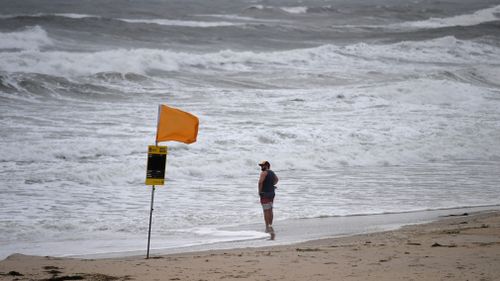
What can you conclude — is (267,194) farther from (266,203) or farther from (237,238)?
(237,238)

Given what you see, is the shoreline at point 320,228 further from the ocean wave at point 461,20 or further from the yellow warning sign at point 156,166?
the ocean wave at point 461,20

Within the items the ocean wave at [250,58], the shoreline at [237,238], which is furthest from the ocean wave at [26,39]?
the shoreline at [237,238]

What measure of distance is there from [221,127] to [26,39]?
61.9ft

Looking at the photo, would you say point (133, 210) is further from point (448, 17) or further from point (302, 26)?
point (448, 17)

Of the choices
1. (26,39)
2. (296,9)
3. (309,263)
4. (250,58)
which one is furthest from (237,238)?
(296,9)

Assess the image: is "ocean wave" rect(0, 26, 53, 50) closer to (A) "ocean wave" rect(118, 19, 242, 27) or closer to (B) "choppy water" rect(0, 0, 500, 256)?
(B) "choppy water" rect(0, 0, 500, 256)

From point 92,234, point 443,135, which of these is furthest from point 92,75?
point 92,234

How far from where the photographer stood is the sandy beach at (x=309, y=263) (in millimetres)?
7609

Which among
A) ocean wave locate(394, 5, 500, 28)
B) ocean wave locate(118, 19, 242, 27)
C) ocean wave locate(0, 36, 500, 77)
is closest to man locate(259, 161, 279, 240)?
ocean wave locate(0, 36, 500, 77)

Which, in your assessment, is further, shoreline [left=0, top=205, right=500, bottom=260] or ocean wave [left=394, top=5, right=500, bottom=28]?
ocean wave [left=394, top=5, right=500, bottom=28]

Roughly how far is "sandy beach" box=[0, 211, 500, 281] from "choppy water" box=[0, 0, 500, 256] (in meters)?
1.39

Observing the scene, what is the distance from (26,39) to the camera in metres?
37.9

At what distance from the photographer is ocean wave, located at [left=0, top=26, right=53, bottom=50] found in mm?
36122

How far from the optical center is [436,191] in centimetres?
1530
